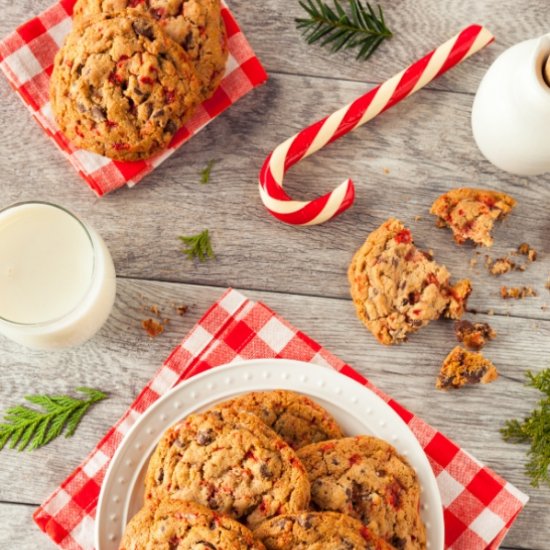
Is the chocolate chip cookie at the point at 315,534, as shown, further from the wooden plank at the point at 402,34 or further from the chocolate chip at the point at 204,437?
the wooden plank at the point at 402,34

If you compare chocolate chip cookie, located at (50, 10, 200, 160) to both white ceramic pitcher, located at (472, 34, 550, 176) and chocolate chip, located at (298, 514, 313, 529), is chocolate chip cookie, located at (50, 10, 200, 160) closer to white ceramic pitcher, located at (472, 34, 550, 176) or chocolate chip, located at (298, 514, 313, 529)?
white ceramic pitcher, located at (472, 34, 550, 176)

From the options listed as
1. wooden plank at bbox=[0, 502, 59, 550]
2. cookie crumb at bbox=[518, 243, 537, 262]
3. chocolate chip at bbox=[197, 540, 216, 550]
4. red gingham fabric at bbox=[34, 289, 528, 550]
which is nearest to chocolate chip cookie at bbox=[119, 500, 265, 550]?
chocolate chip at bbox=[197, 540, 216, 550]

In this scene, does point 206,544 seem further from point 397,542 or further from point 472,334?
point 472,334

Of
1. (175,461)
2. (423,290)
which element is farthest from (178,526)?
(423,290)

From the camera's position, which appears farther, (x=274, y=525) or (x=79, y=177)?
(x=79, y=177)

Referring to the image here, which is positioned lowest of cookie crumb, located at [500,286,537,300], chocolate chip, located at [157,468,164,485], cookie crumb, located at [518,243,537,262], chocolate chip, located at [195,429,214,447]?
cookie crumb, located at [500,286,537,300]

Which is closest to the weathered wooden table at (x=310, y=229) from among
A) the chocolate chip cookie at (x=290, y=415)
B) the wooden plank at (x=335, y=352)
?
the wooden plank at (x=335, y=352)

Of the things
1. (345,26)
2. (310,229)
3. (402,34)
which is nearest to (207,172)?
(310,229)

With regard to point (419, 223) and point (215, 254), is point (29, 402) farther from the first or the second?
point (419, 223)
